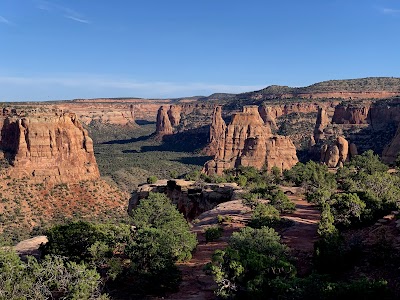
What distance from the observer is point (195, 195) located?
44.3m

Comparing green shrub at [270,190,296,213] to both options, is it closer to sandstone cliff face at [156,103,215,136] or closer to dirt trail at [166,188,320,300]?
dirt trail at [166,188,320,300]

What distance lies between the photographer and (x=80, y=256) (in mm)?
20250

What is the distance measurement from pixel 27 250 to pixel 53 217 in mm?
34359

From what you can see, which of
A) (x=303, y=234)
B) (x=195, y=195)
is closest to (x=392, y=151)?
(x=195, y=195)

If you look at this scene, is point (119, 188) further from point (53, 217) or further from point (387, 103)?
point (387, 103)

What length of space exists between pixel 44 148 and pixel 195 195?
34669 millimetres

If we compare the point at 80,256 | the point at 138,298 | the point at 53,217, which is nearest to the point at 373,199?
the point at 138,298

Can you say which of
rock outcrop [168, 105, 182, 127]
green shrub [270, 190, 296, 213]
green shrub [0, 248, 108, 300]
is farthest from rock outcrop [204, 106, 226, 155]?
green shrub [0, 248, 108, 300]

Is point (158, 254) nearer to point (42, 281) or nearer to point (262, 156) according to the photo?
point (42, 281)

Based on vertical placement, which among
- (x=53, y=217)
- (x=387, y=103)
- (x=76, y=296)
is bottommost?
(x=53, y=217)

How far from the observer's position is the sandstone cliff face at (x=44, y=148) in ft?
218

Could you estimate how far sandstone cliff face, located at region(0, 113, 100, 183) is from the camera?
66.3 m

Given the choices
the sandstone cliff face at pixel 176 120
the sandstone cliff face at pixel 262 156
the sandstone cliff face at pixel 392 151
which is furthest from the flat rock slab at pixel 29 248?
the sandstone cliff face at pixel 176 120

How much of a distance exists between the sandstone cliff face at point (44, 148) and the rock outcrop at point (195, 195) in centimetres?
2681
